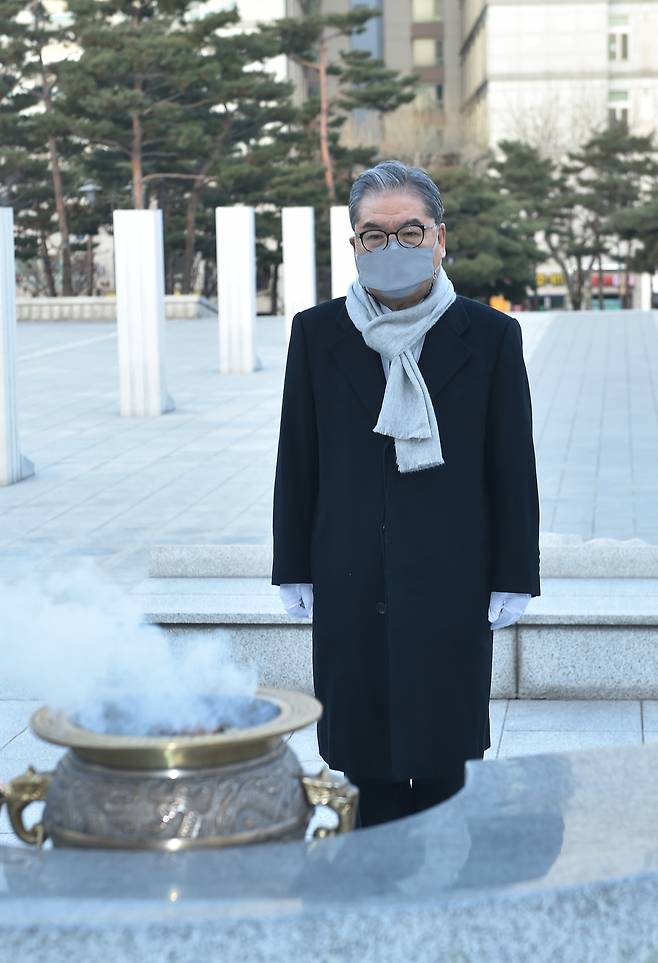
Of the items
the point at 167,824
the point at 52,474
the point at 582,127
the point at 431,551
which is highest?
the point at 582,127

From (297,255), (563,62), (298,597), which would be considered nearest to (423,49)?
(563,62)

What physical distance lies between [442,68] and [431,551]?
8545cm

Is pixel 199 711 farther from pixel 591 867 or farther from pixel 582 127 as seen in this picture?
pixel 582 127

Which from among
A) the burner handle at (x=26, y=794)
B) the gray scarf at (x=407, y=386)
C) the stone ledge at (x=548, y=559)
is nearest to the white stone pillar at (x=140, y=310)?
the stone ledge at (x=548, y=559)

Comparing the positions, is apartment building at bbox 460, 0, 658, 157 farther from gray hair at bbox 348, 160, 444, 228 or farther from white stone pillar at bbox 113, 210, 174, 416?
gray hair at bbox 348, 160, 444, 228

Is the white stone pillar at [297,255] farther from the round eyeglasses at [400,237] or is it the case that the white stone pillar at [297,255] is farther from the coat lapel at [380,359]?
the round eyeglasses at [400,237]

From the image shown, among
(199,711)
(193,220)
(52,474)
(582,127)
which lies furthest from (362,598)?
(582,127)

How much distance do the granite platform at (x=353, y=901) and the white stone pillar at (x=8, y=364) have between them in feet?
31.1

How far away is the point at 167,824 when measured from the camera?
7.52 ft

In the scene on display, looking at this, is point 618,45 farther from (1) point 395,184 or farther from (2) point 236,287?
(1) point 395,184

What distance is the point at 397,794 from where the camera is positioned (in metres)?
3.17

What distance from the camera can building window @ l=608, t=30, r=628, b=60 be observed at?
2832 inches

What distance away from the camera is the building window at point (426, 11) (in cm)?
8531

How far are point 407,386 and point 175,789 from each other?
3.22ft
